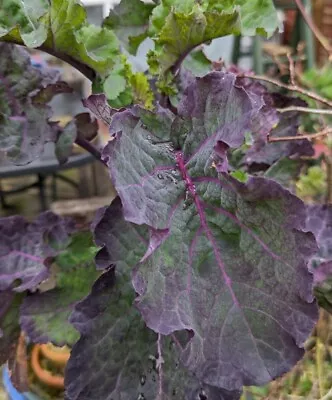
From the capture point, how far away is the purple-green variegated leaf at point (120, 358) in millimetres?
584

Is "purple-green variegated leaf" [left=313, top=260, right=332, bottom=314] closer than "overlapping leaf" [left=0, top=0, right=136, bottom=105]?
No

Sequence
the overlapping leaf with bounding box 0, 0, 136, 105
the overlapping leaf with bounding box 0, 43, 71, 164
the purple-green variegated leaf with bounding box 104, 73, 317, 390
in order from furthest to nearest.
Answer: the overlapping leaf with bounding box 0, 43, 71, 164 < the overlapping leaf with bounding box 0, 0, 136, 105 < the purple-green variegated leaf with bounding box 104, 73, 317, 390

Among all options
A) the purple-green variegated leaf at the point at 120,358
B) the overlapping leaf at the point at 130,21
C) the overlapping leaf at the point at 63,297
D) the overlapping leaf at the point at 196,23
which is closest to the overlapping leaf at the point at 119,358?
the purple-green variegated leaf at the point at 120,358

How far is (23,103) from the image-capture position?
2.49 feet

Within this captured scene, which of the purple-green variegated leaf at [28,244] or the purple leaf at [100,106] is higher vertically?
the purple leaf at [100,106]

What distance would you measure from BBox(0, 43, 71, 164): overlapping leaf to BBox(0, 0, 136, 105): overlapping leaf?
6cm

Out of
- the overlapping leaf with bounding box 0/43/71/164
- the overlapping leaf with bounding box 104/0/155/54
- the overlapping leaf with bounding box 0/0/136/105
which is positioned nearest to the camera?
the overlapping leaf with bounding box 0/0/136/105

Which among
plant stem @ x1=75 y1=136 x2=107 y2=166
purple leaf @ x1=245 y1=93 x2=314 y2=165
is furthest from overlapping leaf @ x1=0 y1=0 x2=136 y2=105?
purple leaf @ x1=245 y1=93 x2=314 y2=165

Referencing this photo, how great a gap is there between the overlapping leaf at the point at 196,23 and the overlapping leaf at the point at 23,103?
15 centimetres

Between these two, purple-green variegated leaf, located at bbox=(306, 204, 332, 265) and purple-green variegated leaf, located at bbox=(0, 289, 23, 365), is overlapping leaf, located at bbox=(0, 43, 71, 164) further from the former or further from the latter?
purple-green variegated leaf, located at bbox=(306, 204, 332, 265)

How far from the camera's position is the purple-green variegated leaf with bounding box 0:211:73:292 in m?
0.81

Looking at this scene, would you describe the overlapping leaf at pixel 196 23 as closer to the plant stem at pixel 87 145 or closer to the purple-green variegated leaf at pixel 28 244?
the plant stem at pixel 87 145

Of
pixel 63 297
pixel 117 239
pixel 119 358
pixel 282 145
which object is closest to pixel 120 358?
pixel 119 358

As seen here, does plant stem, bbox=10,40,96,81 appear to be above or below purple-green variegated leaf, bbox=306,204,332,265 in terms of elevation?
above
